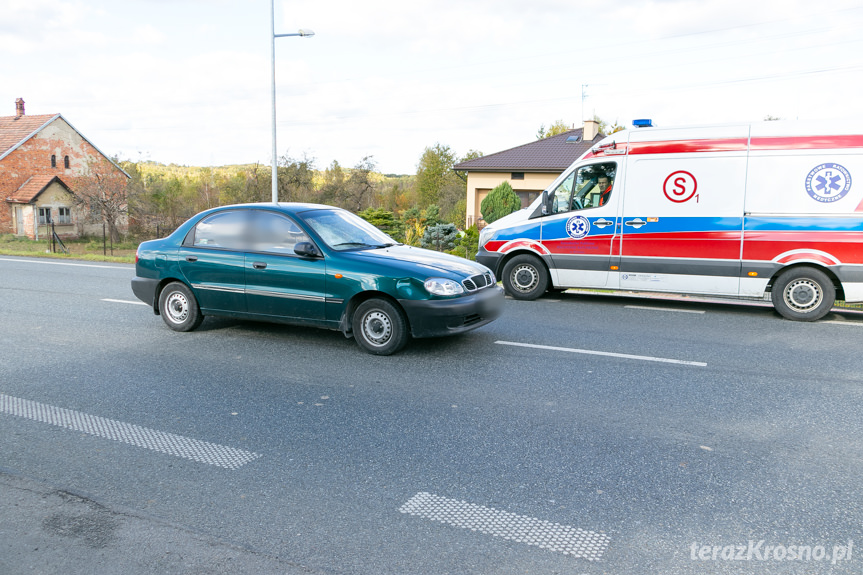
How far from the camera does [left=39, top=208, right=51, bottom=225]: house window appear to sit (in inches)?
1622

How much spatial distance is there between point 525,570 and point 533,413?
2.22 meters

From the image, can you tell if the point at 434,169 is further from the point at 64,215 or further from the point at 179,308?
the point at 179,308

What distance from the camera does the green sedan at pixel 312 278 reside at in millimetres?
6914

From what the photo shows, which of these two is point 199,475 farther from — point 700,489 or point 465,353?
point 465,353

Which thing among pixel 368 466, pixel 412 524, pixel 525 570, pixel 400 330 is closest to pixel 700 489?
pixel 525 570

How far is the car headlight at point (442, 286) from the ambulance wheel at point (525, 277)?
4.20 metres

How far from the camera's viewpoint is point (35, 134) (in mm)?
42438

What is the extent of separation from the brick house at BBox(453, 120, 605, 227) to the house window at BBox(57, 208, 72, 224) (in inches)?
1063

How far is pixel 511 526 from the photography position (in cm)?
350

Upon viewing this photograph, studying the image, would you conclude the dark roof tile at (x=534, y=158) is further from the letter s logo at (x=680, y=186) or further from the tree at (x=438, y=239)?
the letter s logo at (x=680, y=186)

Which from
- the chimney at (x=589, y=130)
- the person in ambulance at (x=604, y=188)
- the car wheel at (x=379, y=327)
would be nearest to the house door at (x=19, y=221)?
the chimney at (x=589, y=130)

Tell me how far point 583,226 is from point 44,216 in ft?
136

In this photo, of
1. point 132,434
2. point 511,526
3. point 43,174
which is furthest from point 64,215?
point 511,526

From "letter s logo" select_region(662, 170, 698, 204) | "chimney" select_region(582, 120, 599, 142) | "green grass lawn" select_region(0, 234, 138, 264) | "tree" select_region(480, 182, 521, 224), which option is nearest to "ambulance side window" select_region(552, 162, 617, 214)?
"letter s logo" select_region(662, 170, 698, 204)
